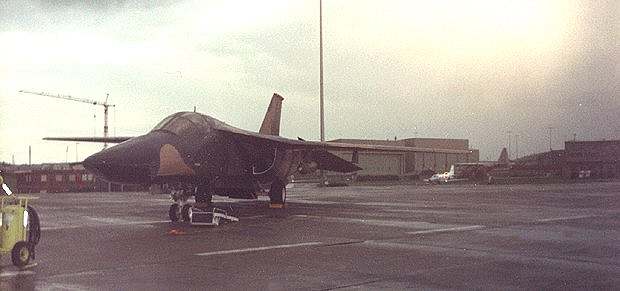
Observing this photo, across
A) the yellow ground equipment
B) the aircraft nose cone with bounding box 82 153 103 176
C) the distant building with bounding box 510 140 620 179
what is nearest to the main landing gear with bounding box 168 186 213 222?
the aircraft nose cone with bounding box 82 153 103 176

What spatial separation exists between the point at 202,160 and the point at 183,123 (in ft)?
4.13

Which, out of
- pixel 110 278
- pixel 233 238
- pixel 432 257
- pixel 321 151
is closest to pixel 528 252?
pixel 432 257

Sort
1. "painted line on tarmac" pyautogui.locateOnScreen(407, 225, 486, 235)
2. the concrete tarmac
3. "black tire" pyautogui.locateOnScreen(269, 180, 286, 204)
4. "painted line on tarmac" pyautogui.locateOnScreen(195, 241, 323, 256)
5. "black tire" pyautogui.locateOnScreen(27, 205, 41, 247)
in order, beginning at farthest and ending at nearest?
1. "black tire" pyautogui.locateOnScreen(269, 180, 286, 204)
2. "painted line on tarmac" pyautogui.locateOnScreen(407, 225, 486, 235)
3. "painted line on tarmac" pyautogui.locateOnScreen(195, 241, 323, 256)
4. "black tire" pyautogui.locateOnScreen(27, 205, 41, 247)
5. the concrete tarmac

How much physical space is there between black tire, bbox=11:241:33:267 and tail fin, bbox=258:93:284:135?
61.0 feet

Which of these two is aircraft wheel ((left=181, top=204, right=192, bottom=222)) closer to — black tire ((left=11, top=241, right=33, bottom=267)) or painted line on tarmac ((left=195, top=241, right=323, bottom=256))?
painted line on tarmac ((left=195, top=241, right=323, bottom=256))

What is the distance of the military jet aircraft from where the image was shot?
48.5ft

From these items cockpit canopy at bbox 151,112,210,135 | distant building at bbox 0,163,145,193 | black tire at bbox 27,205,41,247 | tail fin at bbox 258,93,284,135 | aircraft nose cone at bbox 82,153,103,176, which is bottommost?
distant building at bbox 0,163,145,193

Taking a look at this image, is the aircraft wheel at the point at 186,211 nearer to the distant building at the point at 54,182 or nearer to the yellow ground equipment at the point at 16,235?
the yellow ground equipment at the point at 16,235

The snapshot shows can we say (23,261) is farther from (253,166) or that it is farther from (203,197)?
(253,166)

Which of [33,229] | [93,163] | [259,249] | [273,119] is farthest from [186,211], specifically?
[273,119]

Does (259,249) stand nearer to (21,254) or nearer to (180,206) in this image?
(21,254)

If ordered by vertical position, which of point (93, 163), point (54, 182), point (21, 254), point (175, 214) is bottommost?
point (54, 182)

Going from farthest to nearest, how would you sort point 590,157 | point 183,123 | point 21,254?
1. point 590,157
2. point 183,123
3. point 21,254

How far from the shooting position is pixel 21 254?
8031 mm
